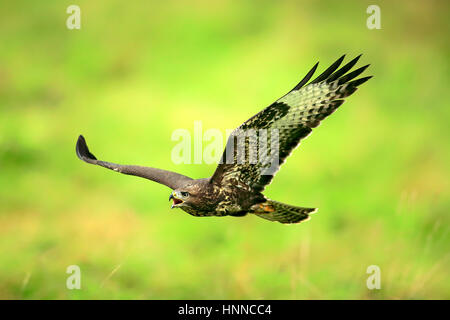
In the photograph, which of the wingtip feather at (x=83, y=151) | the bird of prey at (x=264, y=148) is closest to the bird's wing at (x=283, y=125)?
the bird of prey at (x=264, y=148)

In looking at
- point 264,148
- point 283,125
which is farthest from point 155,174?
point 283,125

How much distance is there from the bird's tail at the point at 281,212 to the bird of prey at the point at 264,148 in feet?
0.04

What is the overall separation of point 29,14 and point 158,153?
7067mm

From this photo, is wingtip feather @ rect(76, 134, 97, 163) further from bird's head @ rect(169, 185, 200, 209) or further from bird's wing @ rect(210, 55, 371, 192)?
bird's wing @ rect(210, 55, 371, 192)

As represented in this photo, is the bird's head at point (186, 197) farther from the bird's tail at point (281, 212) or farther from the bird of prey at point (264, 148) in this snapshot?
the bird's tail at point (281, 212)

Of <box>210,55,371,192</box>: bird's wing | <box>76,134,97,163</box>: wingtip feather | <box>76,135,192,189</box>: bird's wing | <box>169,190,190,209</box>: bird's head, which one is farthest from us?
<box>76,134,97,163</box>: wingtip feather

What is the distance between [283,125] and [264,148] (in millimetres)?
217

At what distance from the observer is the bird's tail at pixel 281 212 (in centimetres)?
546

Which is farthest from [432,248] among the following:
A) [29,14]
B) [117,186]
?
[29,14]

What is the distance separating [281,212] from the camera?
571 centimetres

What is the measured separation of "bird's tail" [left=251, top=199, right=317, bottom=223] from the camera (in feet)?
17.9

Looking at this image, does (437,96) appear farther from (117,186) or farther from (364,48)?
(117,186)

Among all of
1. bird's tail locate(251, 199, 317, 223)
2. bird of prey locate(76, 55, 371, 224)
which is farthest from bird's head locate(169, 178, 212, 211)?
bird's tail locate(251, 199, 317, 223)

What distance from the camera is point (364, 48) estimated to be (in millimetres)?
16516
